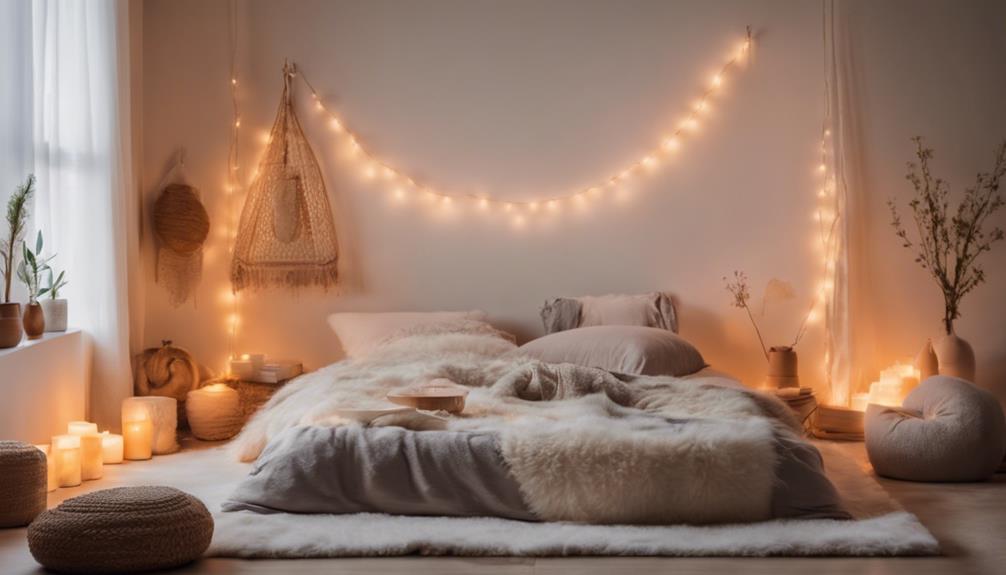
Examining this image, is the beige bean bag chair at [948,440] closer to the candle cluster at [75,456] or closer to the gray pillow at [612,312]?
the gray pillow at [612,312]

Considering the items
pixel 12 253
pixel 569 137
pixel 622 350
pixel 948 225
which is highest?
pixel 569 137

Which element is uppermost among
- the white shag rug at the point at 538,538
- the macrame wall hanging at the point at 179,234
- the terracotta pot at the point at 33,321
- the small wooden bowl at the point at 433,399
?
the macrame wall hanging at the point at 179,234

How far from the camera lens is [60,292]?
14.7ft

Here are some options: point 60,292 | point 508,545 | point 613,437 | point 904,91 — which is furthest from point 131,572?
point 904,91

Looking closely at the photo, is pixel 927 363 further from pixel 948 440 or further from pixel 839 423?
pixel 948 440

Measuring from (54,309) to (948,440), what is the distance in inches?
131

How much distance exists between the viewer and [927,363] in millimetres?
4812

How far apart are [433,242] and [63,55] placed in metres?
1.84

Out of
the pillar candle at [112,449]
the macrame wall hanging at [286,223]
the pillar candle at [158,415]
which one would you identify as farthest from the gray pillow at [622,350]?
the pillar candle at [112,449]

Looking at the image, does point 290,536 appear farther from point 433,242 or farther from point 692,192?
point 692,192

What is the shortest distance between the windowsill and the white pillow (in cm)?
118

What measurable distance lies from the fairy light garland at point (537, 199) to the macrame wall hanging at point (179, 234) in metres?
0.75

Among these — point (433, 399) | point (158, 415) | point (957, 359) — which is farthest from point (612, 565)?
point (957, 359)

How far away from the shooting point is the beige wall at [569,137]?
514cm
